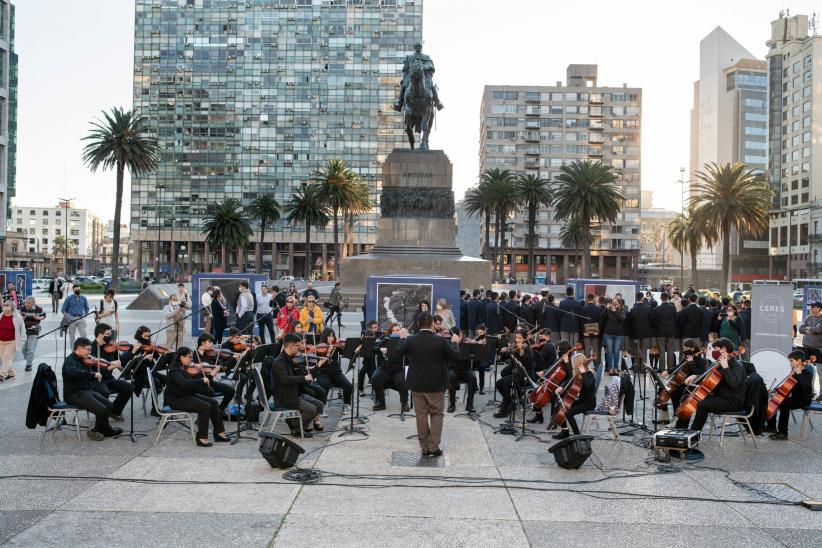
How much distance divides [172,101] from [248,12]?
20278 millimetres

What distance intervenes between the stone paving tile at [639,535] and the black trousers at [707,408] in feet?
11.1

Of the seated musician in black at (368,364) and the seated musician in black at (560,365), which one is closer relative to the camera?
the seated musician in black at (560,365)

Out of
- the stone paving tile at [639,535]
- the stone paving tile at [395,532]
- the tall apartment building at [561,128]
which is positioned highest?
the tall apartment building at [561,128]

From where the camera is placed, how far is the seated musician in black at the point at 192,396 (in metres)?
9.57

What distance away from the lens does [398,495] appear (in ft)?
24.2

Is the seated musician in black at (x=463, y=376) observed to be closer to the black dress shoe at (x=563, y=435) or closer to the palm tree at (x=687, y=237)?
the black dress shoe at (x=563, y=435)

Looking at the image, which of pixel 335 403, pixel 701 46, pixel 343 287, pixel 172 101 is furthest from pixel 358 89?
pixel 335 403

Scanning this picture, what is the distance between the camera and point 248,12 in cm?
11994

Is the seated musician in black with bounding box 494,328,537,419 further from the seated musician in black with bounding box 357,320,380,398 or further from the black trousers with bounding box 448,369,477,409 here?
the seated musician in black with bounding box 357,320,380,398

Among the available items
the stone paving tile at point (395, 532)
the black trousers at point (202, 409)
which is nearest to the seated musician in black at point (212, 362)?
the black trousers at point (202, 409)

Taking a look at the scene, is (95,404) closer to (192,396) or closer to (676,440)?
(192,396)

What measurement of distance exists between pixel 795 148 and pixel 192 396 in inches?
4281

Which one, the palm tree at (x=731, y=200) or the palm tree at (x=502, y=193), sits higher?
the palm tree at (x=502, y=193)

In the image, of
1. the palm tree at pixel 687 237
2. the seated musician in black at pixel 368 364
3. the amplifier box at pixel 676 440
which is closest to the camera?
the amplifier box at pixel 676 440
